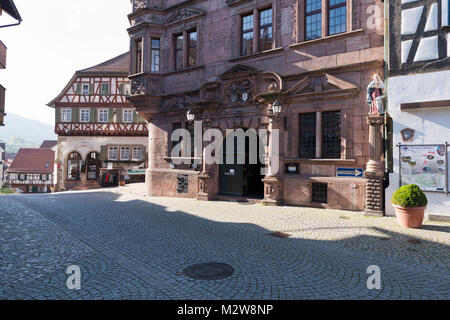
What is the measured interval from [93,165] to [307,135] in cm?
2873

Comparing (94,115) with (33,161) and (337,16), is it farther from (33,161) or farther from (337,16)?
(337,16)

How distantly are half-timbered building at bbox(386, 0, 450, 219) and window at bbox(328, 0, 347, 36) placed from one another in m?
1.80

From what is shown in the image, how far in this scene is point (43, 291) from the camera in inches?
162

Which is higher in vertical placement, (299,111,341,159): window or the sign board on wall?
(299,111,341,159): window

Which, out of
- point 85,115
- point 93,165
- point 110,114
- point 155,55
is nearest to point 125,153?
point 93,165

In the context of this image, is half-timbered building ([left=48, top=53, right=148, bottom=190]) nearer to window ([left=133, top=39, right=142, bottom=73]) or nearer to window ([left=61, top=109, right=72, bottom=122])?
window ([left=61, top=109, right=72, bottom=122])

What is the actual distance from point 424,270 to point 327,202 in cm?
605

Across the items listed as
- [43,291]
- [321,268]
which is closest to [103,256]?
[43,291]

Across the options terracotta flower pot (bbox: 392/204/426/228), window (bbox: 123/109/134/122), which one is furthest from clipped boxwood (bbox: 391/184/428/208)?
window (bbox: 123/109/134/122)

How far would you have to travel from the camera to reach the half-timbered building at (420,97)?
8.69 meters

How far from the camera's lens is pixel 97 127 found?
32875 mm

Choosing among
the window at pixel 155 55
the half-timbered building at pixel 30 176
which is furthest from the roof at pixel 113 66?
the half-timbered building at pixel 30 176

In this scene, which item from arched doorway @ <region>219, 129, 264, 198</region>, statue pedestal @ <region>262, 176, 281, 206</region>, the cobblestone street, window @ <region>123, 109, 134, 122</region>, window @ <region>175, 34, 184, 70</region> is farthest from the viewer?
window @ <region>123, 109, 134, 122</region>

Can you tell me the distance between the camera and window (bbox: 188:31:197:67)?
A: 15109mm
